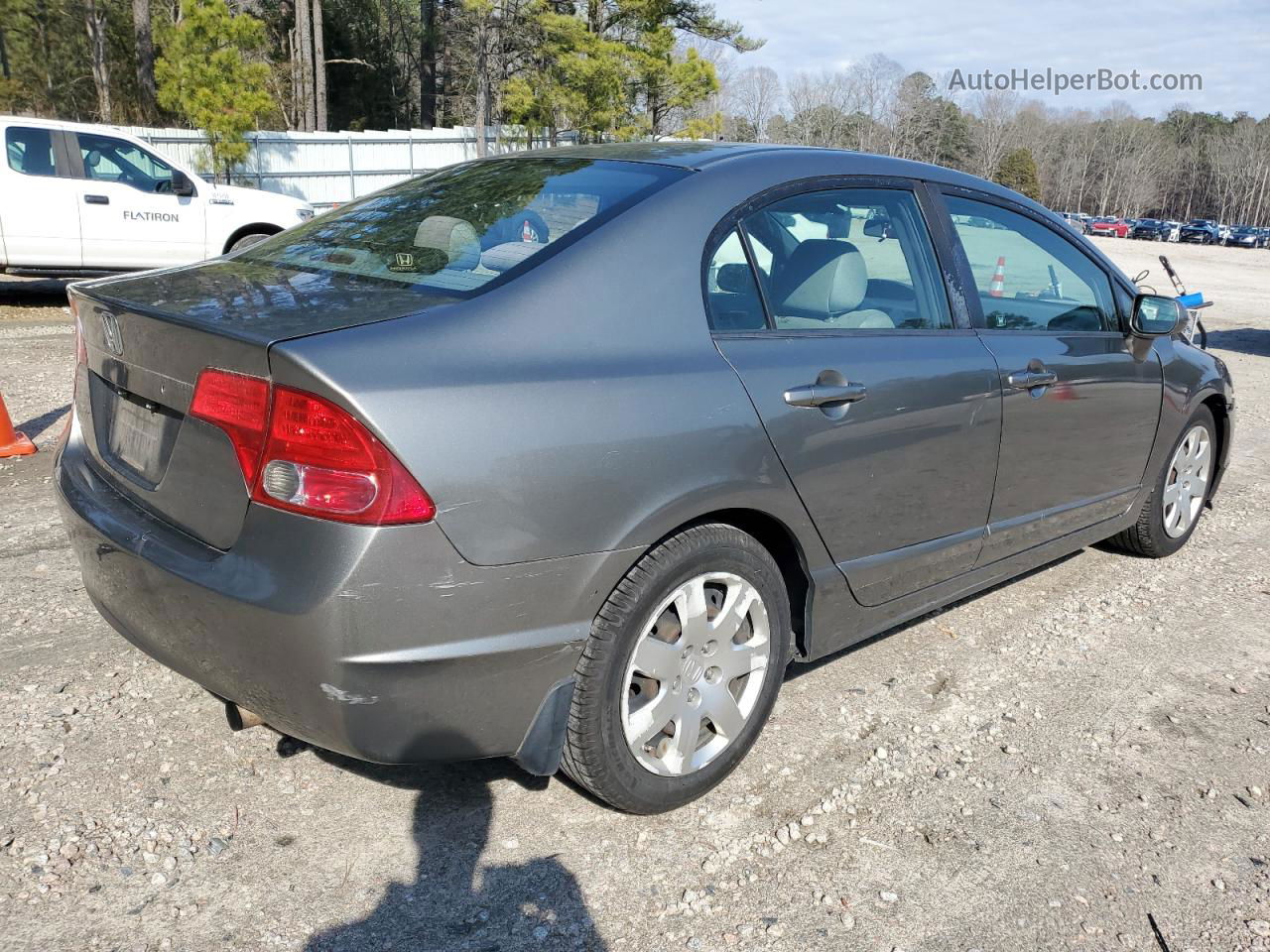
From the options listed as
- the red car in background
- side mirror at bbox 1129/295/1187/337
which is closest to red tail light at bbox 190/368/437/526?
side mirror at bbox 1129/295/1187/337

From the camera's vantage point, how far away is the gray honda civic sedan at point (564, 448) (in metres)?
2.25

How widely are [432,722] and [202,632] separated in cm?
56

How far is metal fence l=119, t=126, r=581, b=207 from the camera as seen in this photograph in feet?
74.4

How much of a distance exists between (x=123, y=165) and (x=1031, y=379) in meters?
10.9

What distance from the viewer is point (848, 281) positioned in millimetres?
3312

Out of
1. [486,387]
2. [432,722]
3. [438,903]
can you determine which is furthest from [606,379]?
[438,903]

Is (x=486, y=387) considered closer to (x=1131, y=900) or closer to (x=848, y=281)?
(x=848, y=281)

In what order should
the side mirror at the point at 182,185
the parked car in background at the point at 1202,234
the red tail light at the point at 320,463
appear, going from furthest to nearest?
the parked car in background at the point at 1202,234, the side mirror at the point at 182,185, the red tail light at the point at 320,463

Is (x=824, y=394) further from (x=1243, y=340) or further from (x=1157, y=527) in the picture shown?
(x=1243, y=340)

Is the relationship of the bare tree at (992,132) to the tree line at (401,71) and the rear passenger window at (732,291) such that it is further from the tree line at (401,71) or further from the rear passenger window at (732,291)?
the rear passenger window at (732,291)

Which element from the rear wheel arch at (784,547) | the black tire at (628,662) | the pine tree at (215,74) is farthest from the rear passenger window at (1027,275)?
the pine tree at (215,74)

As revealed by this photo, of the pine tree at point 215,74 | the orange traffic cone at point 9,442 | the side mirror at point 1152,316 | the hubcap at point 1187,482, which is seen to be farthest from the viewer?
the pine tree at point 215,74

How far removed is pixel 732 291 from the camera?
2912 mm

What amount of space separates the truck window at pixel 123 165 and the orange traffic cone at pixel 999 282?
10.4 metres
